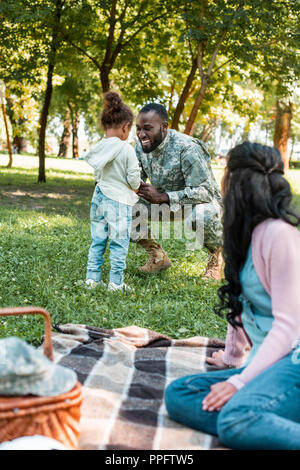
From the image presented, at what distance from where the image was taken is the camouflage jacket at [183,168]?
16.9 ft

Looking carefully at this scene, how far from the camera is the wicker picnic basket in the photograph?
74.0 inches

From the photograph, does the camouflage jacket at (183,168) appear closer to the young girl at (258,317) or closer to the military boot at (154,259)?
the military boot at (154,259)

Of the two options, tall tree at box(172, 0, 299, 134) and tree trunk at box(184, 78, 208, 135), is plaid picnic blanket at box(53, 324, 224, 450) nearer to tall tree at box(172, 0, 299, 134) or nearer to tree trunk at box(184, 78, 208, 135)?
tall tree at box(172, 0, 299, 134)

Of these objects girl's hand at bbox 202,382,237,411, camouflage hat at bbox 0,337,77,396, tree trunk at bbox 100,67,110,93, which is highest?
tree trunk at bbox 100,67,110,93

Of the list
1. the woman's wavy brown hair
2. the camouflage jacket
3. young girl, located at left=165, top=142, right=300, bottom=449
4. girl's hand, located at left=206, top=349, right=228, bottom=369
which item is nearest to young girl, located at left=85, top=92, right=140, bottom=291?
the camouflage jacket

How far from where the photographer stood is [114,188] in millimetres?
4836

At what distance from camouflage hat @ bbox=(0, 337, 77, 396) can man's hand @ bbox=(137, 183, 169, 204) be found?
10.3 ft

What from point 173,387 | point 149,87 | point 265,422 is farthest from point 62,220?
point 265,422

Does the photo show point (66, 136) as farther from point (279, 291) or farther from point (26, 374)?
point (26, 374)

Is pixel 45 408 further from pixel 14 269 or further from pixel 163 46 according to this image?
pixel 163 46

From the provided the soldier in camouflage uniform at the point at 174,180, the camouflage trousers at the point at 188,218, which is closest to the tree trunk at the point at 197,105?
the soldier in camouflage uniform at the point at 174,180

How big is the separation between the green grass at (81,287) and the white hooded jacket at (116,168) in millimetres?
916

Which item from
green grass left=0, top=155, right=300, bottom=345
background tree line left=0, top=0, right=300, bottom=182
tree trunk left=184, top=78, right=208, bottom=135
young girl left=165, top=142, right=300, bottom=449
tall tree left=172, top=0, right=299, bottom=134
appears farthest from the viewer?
tree trunk left=184, top=78, right=208, bottom=135

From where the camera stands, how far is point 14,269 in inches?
207
